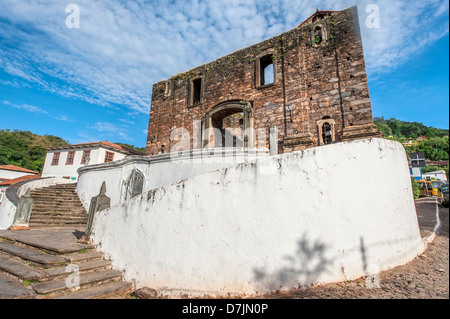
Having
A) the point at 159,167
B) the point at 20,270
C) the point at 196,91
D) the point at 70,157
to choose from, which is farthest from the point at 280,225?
the point at 70,157

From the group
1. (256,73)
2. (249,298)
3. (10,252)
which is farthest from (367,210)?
(256,73)

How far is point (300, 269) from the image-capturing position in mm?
2740

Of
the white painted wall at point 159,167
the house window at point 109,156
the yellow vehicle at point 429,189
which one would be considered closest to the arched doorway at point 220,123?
the white painted wall at point 159,167

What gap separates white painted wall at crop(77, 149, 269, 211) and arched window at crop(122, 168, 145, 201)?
0.13 meters

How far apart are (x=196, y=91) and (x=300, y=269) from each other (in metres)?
12.3

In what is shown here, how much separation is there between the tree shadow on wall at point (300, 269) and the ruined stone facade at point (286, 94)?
601cm

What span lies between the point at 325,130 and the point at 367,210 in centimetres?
620

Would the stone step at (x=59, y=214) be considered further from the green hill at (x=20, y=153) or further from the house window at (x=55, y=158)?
the green hill at (x=20, y=153)

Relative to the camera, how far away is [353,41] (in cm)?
866

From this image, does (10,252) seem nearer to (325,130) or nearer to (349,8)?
(325,130)

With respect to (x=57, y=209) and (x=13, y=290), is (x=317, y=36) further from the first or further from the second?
(x=57, y=209)

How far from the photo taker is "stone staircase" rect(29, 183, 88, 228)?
25.1 ft

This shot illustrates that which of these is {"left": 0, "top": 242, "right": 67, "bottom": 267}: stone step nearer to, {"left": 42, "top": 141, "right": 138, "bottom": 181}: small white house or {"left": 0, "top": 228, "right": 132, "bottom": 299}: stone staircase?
{"left": 0, "top": 228, "right": 132, "bottom": 299}: stone staircase

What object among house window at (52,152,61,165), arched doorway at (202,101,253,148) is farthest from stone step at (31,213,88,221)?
house window at (52,152,61,165)
